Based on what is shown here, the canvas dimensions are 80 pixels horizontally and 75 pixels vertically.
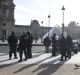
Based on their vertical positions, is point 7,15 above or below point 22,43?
above

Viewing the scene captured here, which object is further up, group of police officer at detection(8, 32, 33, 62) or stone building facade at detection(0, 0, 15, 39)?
Answer: stone building facade at detection(0, 0, 15, 39)

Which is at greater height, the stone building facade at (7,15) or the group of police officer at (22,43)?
the stone building facade at (7,15)

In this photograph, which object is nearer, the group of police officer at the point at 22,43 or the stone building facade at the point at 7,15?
the group of police officer at the point at 22,43

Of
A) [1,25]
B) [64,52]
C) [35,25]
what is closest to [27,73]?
[64,52]

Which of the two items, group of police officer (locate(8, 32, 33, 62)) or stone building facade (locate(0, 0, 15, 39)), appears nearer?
group of police officer (locate(8, 32, 33, 62))

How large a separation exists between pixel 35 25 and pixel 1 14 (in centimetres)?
3916

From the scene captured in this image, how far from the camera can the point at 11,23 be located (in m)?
98.6

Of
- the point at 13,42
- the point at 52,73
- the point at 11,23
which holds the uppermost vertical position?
the point at 11,23

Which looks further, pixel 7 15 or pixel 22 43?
pixel 7 15

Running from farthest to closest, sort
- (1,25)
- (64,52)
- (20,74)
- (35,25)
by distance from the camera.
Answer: (35,25), (1,25), (64,52), (20,74)

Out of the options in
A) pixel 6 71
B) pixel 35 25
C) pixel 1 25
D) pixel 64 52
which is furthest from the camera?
pixel 35 25

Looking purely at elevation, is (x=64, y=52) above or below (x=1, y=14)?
below

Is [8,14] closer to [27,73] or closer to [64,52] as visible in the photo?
[64,52]

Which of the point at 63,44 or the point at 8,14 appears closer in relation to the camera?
the point at 63,44
